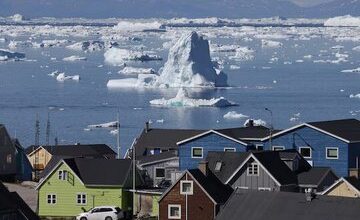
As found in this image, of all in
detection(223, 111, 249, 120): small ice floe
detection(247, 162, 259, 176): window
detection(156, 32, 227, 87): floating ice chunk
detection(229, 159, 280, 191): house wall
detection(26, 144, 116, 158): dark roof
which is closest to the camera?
detection(229, 159, 280, 191): house wall

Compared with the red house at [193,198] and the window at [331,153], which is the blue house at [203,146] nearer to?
the window at [331,153]

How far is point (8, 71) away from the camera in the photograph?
367 ft

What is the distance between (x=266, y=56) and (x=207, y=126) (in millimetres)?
94697

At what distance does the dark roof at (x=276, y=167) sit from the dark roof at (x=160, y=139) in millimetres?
5996

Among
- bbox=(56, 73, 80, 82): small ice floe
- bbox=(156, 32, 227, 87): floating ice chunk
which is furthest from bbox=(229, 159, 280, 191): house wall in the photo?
bbox=(56, 73, 80, 82): small ice floe

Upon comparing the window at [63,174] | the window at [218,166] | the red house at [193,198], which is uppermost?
the window at [218,166]

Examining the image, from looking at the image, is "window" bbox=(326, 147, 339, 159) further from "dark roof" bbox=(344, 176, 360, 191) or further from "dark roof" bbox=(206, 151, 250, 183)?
"dark roof" bbox=(344, 176, 360, 191)

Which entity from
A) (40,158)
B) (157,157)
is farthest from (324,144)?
(40,158)

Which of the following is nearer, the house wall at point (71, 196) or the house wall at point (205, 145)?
the house wall at point (71, 196)

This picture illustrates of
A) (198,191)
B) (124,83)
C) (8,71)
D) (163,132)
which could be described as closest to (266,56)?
(8,71)

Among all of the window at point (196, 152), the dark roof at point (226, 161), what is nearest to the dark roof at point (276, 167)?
the dark roof at point (226, 161)

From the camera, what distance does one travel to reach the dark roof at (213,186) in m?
19.0

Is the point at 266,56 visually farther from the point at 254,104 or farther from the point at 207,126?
the point at 207,126

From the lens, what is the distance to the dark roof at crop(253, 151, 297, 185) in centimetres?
2091
